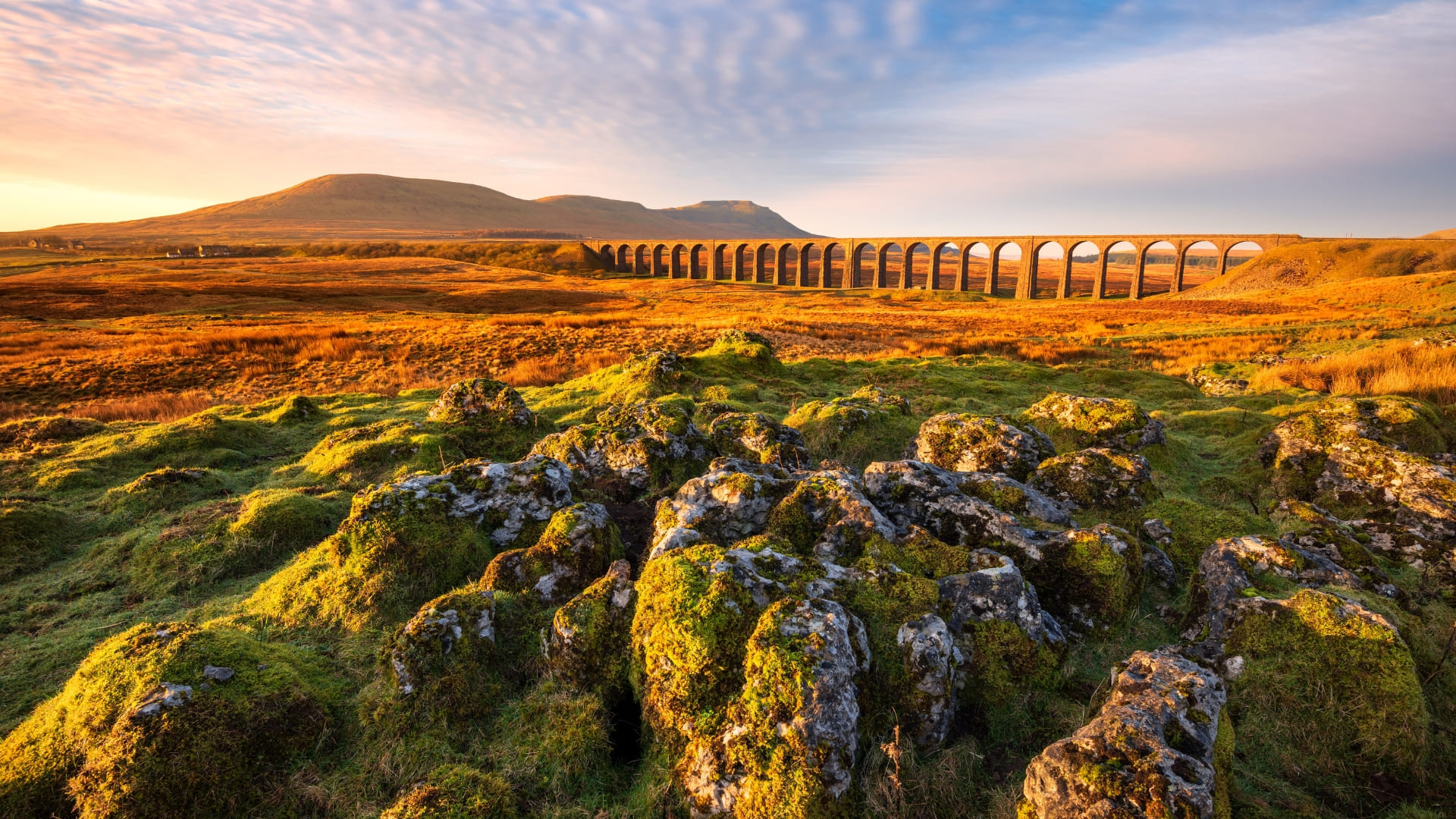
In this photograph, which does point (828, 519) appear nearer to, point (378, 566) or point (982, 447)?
point (982, 447)

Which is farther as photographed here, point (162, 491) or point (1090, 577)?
point (162, 491)

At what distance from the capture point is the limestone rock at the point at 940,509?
239 inches

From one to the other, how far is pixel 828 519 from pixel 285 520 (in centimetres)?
727

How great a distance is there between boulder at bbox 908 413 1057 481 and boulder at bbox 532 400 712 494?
11.7 ft

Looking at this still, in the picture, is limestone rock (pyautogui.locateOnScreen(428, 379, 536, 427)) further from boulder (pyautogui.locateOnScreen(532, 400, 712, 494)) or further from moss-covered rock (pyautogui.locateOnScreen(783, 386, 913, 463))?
moss-covered rock (pyautogui.locateOnScreen(783, 386, 913, 463))

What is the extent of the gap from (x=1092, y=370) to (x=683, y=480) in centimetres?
1599

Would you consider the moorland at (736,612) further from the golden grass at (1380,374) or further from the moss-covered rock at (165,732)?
the golden grass at (1380,374)

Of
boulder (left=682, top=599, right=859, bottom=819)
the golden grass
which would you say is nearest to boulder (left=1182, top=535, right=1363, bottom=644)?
boulder (left=682, top=599, right=859, bottom=819)

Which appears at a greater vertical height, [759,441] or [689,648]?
[759,441]

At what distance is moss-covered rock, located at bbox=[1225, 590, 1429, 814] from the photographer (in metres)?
3.92

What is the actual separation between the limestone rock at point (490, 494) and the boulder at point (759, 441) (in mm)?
2572

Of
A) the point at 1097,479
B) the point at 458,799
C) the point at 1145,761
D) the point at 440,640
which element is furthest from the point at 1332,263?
the point at 458,799

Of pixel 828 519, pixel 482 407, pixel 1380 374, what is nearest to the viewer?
pixel 828 519

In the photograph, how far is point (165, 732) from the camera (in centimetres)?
388
